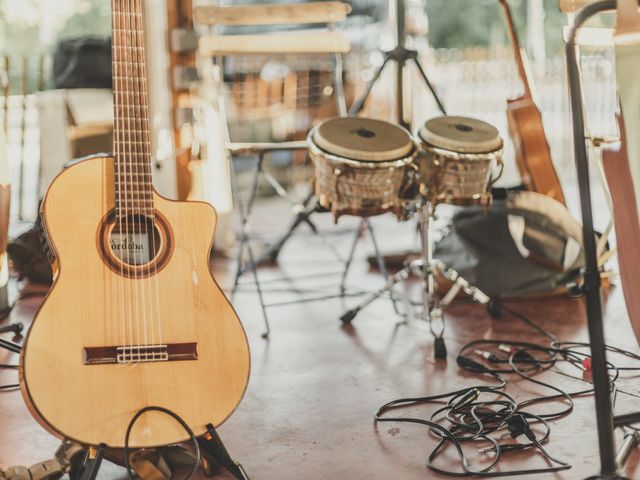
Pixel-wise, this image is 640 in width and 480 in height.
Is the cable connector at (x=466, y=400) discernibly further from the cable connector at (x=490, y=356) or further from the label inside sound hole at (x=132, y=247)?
the label inside sound hole at (x=132, y=247)

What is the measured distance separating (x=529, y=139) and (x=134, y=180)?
7.57 ft

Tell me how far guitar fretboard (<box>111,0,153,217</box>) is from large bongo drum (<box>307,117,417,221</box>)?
982mm

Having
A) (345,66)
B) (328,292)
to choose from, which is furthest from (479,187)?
(345,66)

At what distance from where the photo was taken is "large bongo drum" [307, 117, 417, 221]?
286 cm

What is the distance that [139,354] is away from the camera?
6.36ft

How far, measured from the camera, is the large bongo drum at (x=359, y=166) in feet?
9.37

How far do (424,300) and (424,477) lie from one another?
49.0 inches

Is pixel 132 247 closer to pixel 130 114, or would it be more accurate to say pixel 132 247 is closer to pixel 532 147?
pixel 130 114

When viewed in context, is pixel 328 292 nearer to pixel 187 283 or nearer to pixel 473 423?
pixel 473 423

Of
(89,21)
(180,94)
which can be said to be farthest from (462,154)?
(89,21)

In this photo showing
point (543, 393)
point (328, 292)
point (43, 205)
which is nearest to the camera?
point (43, 205)

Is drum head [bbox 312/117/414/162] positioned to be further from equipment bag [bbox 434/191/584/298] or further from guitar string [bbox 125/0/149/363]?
guitar string [bbox 125/0/149/363]

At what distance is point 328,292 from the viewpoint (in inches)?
160

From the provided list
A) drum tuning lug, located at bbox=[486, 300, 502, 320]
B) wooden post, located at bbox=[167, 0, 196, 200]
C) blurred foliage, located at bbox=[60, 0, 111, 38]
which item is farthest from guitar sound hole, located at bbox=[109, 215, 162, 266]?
blurred foliage, located at bbox=[60, 0, 111, 38]
